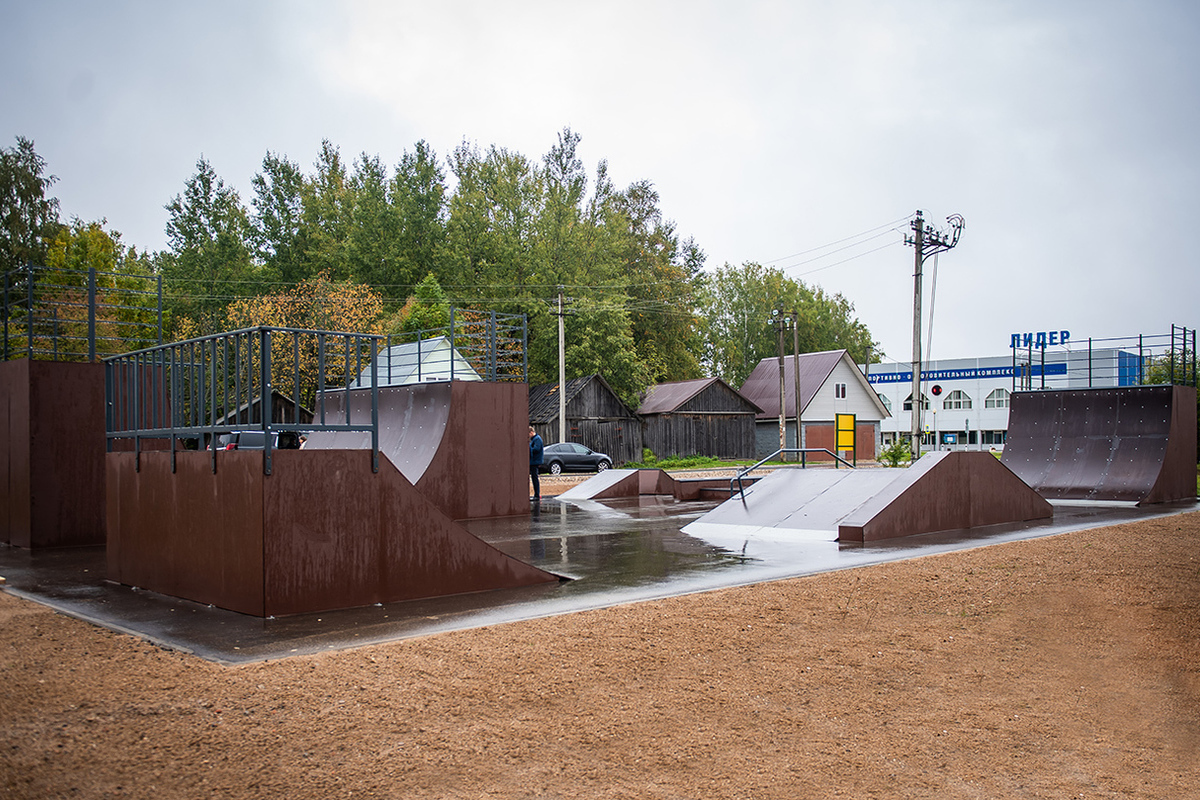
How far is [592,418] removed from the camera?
4438 cm

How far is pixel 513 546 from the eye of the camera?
12.2 meters

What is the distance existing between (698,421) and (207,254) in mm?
31547

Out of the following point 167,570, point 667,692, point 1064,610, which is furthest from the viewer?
point 167,570

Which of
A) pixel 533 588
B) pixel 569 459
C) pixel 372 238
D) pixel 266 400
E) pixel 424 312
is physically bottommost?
pixel 569 459

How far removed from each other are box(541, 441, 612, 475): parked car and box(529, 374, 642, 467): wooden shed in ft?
17.8

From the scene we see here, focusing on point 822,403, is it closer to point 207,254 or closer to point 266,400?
point 207,254

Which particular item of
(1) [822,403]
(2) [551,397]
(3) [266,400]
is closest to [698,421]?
(2) [551,397]

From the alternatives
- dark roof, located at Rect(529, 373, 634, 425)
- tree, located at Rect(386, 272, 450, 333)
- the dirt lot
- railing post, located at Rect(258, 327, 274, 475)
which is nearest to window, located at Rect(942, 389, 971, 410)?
dark roof, located at Rect(529, 373, 634, 425)

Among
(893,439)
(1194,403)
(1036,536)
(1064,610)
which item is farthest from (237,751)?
(893,439)

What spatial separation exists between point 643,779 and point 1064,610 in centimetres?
503

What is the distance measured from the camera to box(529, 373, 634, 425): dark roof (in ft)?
138

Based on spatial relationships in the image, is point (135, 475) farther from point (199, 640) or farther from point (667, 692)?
point (667, 692)

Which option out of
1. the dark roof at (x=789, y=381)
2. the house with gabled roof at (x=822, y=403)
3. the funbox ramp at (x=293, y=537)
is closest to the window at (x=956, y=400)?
the house with gabled roof at (x=822, y=403)

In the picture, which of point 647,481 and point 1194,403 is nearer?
point 1194,403
